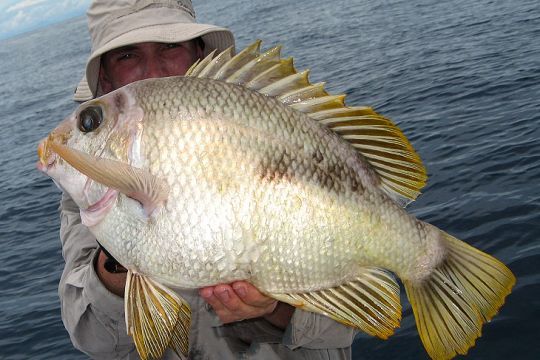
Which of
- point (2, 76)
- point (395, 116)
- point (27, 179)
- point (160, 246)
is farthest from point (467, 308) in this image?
point (2, 76)

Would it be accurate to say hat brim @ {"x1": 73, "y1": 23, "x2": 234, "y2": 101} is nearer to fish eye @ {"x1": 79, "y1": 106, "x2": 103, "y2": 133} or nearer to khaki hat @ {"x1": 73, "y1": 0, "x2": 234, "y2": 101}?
khaki hat @ {"x1": 73, "y1": 0, "x2": 234, "y2": 101}

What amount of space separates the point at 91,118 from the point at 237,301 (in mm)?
1133

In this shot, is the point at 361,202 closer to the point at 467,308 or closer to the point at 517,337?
the point at 467,308

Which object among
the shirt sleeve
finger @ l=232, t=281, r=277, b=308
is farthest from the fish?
the shirt sleeve

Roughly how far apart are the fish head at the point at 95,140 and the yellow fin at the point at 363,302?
0.95 m

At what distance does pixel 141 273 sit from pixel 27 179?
1451 cm

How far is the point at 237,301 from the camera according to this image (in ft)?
8.59

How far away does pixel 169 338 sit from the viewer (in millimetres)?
2404

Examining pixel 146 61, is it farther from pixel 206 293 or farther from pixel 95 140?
pixel 206 293

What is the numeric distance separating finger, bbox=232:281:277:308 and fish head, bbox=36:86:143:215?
0.75 m

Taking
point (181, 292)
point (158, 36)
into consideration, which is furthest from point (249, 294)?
point (158, 36)

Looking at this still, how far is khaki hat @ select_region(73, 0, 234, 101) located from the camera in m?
3.27

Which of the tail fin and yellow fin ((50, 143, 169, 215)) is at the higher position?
yellow fin ((50, 143, 169, 215))

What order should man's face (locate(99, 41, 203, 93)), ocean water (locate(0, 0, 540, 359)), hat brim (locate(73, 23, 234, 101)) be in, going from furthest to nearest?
1. ocean water (locate(0, 0, 540, 359))
2. man's face (locate(99, 41, 203, 93))
3. hat brim (locate(73, 23, 234, 101))
